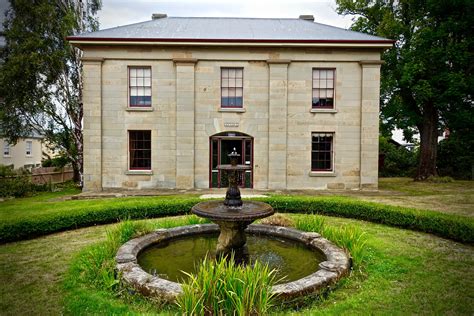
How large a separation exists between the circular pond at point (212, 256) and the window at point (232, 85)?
34.4ft

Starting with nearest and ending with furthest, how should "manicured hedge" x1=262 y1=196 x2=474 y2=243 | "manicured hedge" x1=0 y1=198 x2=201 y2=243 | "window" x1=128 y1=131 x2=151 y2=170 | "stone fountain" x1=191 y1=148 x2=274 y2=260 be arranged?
"stone fountain" x1=191 y1=148 x2=274 y2=260 → "manicured hedge" x1=262 y1=196 x2=474 y2=243 → "manicured hedge" x1=0 y1=198 x2=201 y2=243 → "window" x1=128 y1=131 x2=151 y2=170

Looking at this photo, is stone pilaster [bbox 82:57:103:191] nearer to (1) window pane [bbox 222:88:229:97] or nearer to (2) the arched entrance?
(2) the arched entrance

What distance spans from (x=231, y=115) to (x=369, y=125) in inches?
307

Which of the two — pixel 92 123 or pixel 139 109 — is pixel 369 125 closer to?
pixel 139 109

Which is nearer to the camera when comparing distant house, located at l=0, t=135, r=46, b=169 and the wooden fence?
the wooden fence

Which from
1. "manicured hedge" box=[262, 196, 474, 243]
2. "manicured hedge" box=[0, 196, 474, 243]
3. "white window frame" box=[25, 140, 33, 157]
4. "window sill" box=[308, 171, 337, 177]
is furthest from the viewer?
"white window frame" box=[25, 140, 33, 157]

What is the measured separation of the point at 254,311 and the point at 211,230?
4846mm

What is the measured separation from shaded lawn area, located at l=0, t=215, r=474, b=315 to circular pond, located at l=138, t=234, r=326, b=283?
1.14 m

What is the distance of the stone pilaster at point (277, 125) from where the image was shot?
17.5 meters

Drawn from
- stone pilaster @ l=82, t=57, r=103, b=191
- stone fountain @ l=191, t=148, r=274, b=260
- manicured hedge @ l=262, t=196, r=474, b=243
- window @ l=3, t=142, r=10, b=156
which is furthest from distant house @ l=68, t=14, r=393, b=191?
window @ l=3, t=142, r=10, b=156

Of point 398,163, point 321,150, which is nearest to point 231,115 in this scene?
point 321,150

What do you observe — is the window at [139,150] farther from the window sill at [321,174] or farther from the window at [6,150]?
the window at [6,150]

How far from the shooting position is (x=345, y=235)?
23.8 feet

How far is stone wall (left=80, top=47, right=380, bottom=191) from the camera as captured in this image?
1736 centimetres
